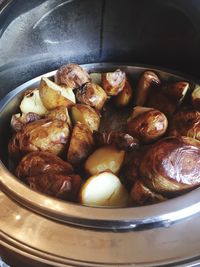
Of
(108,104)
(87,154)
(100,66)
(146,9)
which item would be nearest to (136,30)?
(146,9)

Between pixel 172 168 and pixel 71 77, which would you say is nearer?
pixel 172 168

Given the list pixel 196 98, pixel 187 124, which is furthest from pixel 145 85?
pixel 187 124

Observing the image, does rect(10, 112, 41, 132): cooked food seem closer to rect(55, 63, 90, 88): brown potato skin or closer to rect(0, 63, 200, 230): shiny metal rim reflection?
rect(55, 63, 90, 88): brown potato skin

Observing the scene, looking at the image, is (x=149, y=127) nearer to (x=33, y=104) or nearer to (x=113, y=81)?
(x=113, y=81)

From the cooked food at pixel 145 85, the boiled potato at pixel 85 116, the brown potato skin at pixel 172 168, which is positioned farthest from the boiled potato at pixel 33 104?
the brown potato skin at pixel 172 168

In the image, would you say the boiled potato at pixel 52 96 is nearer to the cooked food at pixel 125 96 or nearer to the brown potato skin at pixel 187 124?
the cooked food at pixel 125 96

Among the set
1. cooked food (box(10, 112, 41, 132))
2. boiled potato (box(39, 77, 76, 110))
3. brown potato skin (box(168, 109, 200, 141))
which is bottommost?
brown potato skin (box(168, 109, 200, 141))

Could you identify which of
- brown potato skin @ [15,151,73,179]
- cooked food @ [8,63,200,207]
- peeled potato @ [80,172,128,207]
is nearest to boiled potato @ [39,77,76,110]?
cooked food @ [8,63,200,207]
